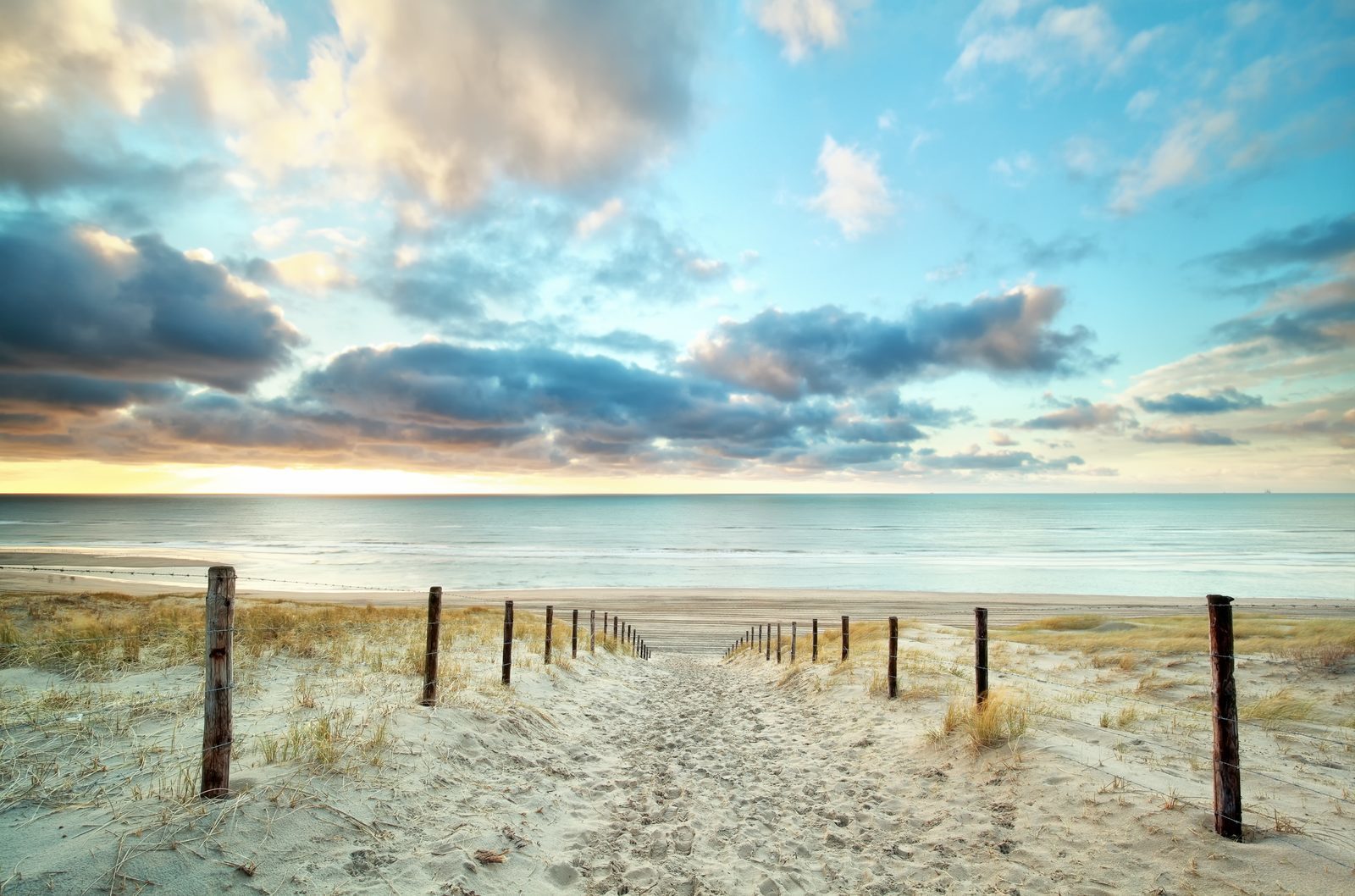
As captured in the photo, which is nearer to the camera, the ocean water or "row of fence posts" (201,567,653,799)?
"row of fence posts" (201,567,653,799)

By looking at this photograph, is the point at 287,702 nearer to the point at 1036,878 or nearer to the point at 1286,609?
the point at 1036,878

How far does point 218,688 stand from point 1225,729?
823 cm

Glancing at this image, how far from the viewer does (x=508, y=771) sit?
22.8ft

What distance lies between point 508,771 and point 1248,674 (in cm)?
1578

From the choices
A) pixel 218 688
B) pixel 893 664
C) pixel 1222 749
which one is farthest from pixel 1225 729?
pixel 218 688

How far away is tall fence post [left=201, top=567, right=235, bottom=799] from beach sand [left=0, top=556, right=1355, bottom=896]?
17cm

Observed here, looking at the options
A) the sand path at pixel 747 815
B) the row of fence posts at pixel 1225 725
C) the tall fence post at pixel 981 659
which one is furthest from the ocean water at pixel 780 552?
the row of fence posts at pixel 1225 725

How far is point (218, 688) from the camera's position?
4.93 metres

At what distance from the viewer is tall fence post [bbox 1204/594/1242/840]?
477 centimetres

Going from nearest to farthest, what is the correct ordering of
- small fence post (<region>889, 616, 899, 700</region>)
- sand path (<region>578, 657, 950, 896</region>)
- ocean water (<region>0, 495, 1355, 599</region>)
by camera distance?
1. sand path (<region>578, 657, 950, 896</region>)
2. small fence post (<region>889, 616, 899, 700</region>)
3. ocean water (<region>0, 495, 1355, 599</region>)

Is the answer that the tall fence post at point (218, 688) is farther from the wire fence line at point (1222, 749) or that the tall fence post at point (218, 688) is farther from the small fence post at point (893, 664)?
the small fence post at point (893, 664)

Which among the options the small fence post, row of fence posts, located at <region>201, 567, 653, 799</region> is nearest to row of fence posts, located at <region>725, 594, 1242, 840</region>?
the small fence post

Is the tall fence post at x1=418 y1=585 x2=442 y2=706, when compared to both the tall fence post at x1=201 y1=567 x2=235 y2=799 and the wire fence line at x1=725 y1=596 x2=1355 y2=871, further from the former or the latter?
the wire fence line at x1=725 y1=596 x2=1355 y2=871

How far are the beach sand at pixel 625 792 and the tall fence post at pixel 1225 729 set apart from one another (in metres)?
0.17
